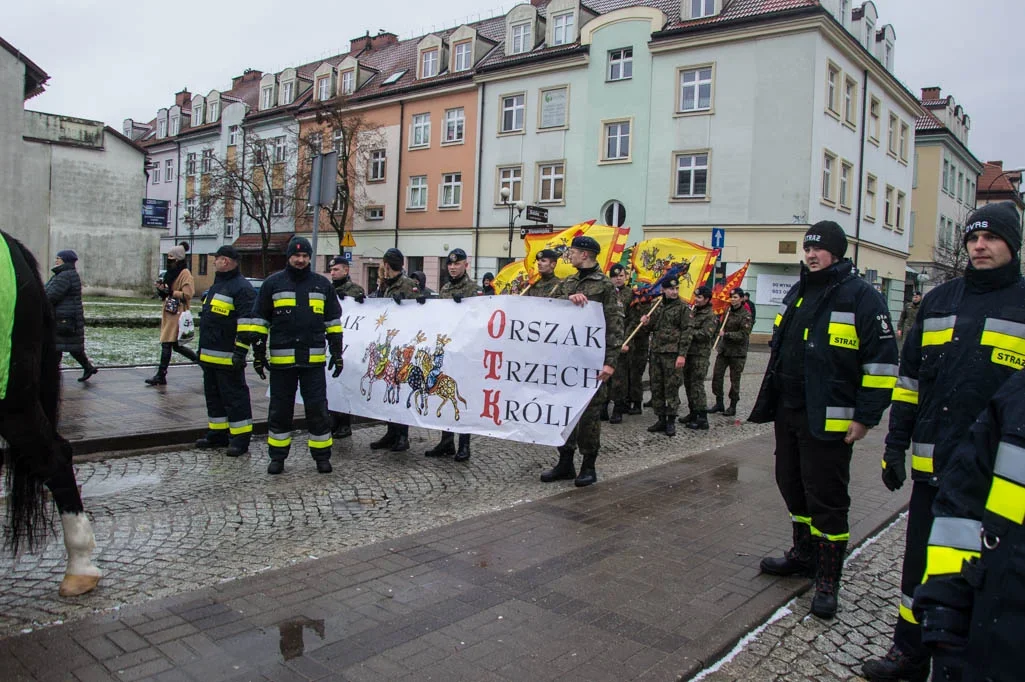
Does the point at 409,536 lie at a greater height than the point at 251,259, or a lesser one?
lesser

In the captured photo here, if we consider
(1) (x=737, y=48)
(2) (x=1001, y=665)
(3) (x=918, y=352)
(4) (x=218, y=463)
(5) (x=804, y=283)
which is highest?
(1) (x=737, y=48)

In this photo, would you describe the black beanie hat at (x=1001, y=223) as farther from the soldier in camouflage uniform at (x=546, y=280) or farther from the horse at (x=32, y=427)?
the soldier in camouflage uniform at (x=546, y=280)

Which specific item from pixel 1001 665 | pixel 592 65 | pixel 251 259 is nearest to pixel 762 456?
pixel 1001 665

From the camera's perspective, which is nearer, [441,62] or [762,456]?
[762,456]

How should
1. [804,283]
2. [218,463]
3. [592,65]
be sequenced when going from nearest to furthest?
[804,283] < [218,463] < [592,65]

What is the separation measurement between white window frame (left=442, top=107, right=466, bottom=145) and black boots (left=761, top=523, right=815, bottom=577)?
35607mm

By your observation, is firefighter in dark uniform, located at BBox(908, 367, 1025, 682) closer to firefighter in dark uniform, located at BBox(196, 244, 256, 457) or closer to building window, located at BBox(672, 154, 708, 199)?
firefighter in dark uniform, located at BBox(196, 244, 256, 457)

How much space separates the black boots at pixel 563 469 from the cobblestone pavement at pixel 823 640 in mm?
2681

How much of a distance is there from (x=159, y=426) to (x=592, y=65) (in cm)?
2913

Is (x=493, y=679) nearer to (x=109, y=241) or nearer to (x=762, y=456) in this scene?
(x=762, y=456)

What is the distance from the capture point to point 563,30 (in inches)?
1382

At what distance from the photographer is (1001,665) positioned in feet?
5.91

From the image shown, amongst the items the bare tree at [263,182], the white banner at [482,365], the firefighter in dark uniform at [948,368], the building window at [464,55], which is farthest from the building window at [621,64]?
the firefighter in dark uniform at [948,368]

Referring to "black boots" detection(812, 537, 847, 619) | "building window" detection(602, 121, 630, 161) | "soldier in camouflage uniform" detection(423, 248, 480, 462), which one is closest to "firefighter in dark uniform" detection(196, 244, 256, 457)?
"soldier in camouflage uniform" detection(423, 248, 480, 462)
